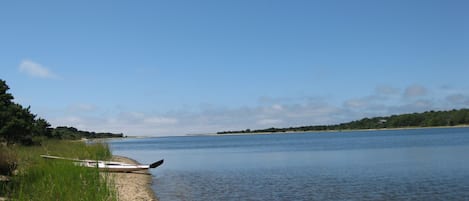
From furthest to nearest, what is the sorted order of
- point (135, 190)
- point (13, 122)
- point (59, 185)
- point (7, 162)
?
point (13, 122) → point (135, 190) → point (7, 162) → point (59, 185)

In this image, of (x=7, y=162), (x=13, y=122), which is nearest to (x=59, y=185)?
(x=7, y=162)

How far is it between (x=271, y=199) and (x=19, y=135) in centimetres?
2219

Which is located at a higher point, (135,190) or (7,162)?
(7,162)

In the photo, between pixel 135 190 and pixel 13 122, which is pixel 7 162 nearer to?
pixel 135 190

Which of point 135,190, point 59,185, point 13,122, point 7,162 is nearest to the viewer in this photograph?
point 59,185

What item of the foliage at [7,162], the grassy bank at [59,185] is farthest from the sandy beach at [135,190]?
the foliage at [7,162]

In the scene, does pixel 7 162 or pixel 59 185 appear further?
pixel 7 162

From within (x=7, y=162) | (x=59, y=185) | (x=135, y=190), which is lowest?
(x=135, y=190)

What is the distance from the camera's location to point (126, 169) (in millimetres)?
33469

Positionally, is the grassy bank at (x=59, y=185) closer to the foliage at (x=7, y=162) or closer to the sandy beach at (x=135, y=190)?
the sandy beach at (x=135, y=190)

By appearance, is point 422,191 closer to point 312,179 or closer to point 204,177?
point 312,179

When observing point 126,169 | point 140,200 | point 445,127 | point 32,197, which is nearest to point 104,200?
point 32,197

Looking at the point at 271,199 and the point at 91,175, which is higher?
the point at 91,175

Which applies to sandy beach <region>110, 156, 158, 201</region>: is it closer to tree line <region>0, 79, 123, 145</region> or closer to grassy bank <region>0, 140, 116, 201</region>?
grassy bank <region>0, 140, 116, 201</region>
